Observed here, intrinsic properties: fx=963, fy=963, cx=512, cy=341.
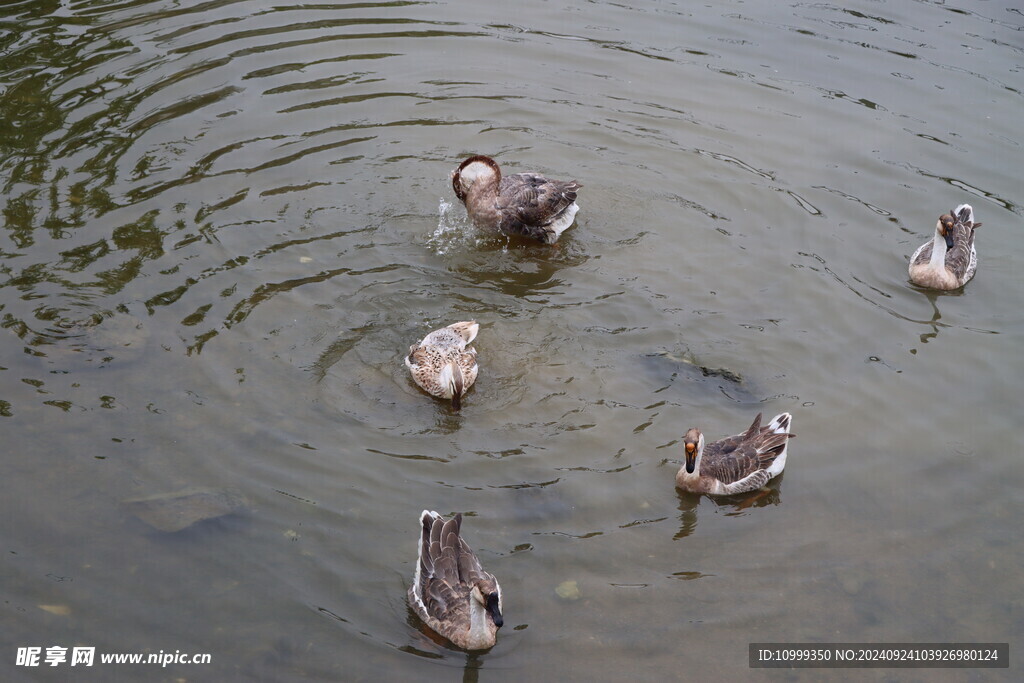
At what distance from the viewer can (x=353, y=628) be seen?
7.87 metres

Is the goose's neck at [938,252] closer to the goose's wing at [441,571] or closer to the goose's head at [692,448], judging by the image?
the goose's head at [692,448]

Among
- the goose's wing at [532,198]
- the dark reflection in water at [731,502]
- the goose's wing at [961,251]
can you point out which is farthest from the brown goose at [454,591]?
the goose's wing at [961,251]

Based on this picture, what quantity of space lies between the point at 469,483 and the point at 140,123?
860 centimetres

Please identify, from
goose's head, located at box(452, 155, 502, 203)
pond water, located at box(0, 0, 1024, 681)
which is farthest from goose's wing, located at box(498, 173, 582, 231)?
pond water, located at box(0, 0, 1024, 681)

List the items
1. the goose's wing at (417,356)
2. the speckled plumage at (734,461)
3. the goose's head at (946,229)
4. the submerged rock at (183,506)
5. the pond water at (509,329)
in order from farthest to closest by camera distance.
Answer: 1. the goose's head at (946,229)
2. the goose's wing at (417,356)
3. the speckled plumage at (734,461)
4. the submerged rock at (183,506)
5. the pond water at (509,329)

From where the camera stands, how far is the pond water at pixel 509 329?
8.16 m

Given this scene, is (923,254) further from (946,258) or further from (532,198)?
(532,198)

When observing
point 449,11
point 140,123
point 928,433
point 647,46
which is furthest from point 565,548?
point 449,11

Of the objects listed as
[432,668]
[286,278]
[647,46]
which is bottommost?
[432,668]

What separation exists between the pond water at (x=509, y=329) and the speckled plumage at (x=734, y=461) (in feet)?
0.66

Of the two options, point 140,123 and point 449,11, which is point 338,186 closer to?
point 140,123

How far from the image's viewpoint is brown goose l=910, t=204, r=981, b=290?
39.7 ft

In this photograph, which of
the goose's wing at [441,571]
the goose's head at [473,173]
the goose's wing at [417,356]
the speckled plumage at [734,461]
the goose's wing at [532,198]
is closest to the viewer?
the goose's wing at [441,571]

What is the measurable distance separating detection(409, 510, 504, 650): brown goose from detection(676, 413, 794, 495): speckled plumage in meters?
2.31
